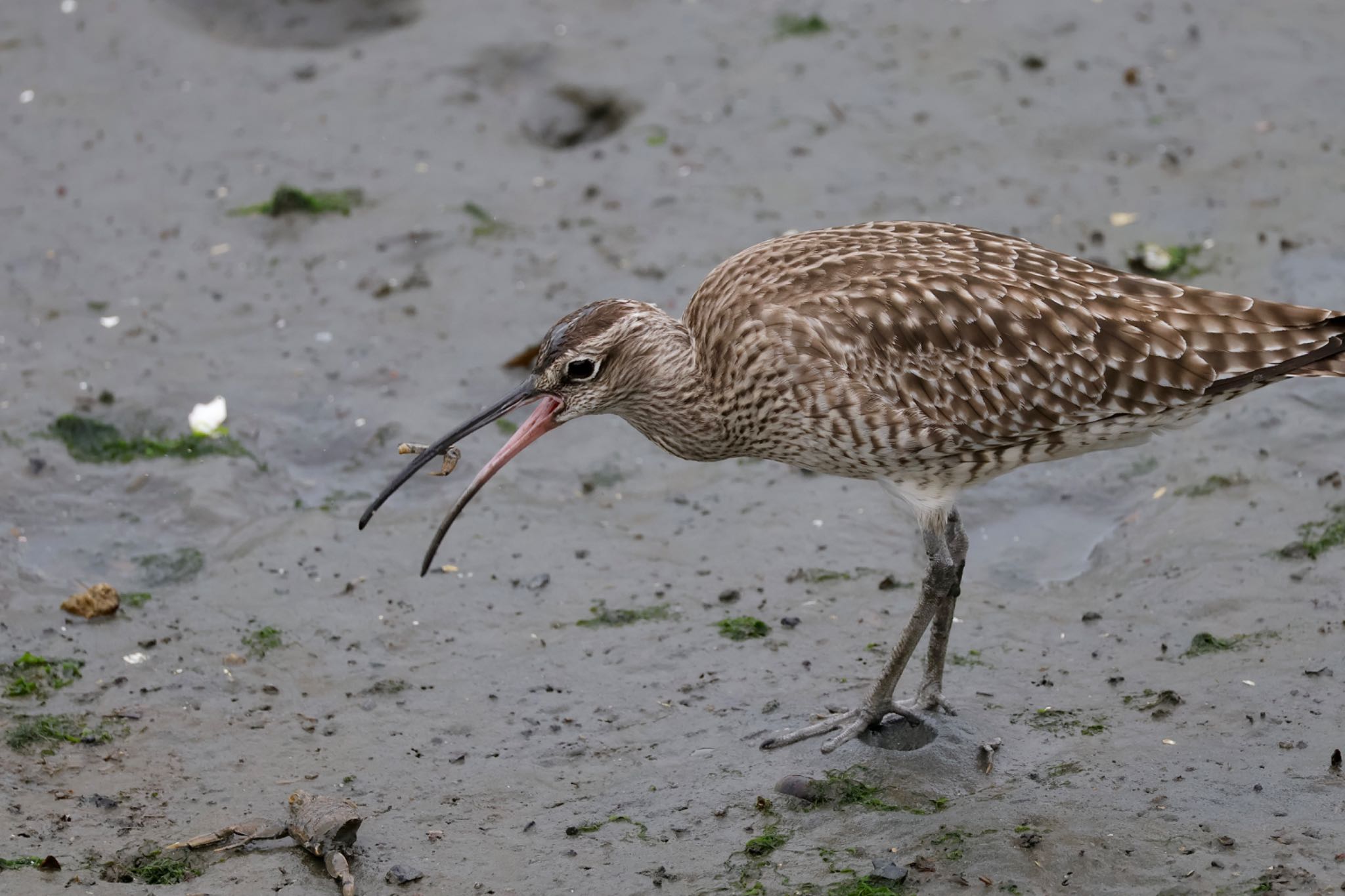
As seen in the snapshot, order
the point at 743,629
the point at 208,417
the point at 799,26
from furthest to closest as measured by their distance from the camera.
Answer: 1. the point at 799,26
2. the point at 208,417
3. the point at 743,629

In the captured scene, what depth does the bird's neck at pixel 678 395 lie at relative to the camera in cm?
683

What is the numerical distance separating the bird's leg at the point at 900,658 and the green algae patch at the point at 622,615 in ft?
3.93

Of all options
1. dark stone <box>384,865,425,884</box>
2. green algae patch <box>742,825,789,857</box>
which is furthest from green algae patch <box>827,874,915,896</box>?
dark stone <box>384,865,425,884</box>

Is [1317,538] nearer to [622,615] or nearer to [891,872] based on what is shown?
[891,872]

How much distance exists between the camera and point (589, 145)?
11.5 m

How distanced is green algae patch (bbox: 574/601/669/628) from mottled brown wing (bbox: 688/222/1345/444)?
1.79 metres

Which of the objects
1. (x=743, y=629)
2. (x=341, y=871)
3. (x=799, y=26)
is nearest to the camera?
(x=341, y=871)

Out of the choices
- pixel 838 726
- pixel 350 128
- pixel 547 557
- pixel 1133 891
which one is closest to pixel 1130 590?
pixel 838 726

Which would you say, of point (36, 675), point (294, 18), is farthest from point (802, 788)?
point (294, 18)

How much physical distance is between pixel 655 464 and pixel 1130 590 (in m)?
2.80

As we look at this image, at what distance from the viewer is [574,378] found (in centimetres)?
664

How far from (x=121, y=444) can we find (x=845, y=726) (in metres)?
4.66

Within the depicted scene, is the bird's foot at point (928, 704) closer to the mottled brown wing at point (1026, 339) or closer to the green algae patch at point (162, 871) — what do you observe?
the mottled brown wing at point (1026, 339)

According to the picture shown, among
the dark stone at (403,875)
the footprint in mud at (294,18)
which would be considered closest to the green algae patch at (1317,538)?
the dark stone at (403,875)
